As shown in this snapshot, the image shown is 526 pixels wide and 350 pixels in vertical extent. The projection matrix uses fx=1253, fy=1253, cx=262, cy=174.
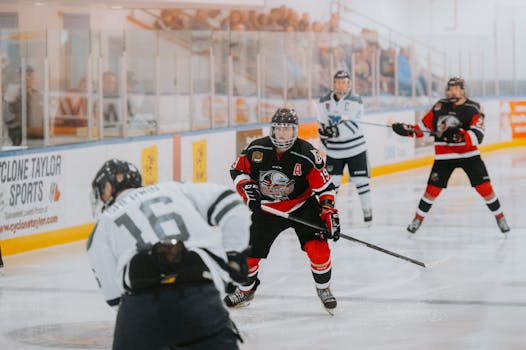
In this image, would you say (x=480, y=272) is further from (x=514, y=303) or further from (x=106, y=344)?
(x=106, y=344)

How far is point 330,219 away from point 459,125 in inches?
138

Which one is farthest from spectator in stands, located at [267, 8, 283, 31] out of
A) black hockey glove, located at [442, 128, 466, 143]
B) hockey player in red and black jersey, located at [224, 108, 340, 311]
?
hockey player in red and black jersey, located at [224, 108, 340, 311]

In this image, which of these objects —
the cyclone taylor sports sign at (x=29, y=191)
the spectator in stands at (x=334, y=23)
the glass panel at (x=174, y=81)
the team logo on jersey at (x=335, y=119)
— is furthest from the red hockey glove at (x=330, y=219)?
the spectator in stands at (x=334, y=23)

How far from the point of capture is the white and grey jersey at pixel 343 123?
442 inches

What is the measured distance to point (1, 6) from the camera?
1207cm

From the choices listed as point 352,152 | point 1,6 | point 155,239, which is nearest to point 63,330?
point 155,239

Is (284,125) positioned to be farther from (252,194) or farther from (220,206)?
(220,206)

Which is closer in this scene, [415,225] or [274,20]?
[415,225]

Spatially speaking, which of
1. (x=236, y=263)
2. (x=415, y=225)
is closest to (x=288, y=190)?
(x=236, y=263)

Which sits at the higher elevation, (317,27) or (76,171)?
(317,27)

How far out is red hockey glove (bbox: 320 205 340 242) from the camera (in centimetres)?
680

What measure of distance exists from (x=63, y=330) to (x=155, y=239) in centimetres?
307

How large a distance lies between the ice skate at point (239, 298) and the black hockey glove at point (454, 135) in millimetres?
3329

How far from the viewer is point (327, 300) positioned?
276 inches
